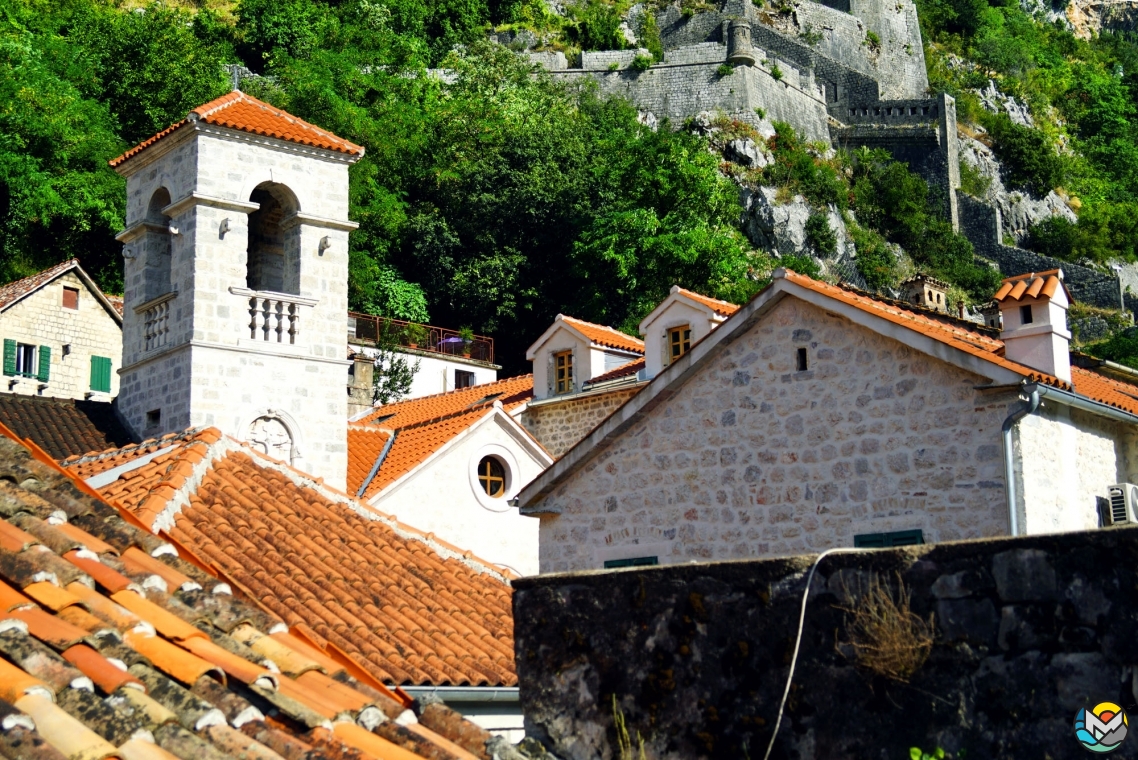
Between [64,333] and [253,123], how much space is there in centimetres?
1774

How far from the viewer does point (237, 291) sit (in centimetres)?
1588

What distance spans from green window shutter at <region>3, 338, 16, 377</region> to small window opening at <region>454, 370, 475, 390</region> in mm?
13232

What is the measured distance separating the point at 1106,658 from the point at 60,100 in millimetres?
41592

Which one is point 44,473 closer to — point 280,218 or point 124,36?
point 280,218

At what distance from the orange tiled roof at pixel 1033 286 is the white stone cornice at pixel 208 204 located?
28.0 ft

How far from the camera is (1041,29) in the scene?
347 ft

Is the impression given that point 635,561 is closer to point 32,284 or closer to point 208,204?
point 208,204

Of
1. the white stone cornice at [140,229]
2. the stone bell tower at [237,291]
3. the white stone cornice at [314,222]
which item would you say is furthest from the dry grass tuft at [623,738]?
the white stone cornice at [140,229]

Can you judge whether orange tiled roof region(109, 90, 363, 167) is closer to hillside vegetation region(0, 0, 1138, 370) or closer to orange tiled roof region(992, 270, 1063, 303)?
orange tiled roof region(992, 270, 1063, 303)

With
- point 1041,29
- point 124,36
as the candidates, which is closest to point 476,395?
point 124,36

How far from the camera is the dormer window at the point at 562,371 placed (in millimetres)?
26156

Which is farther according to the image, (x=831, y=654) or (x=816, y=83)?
(x=816, y=83)

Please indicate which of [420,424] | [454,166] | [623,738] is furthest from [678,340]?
[454,166]

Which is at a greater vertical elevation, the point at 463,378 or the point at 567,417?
the point at 463,378
